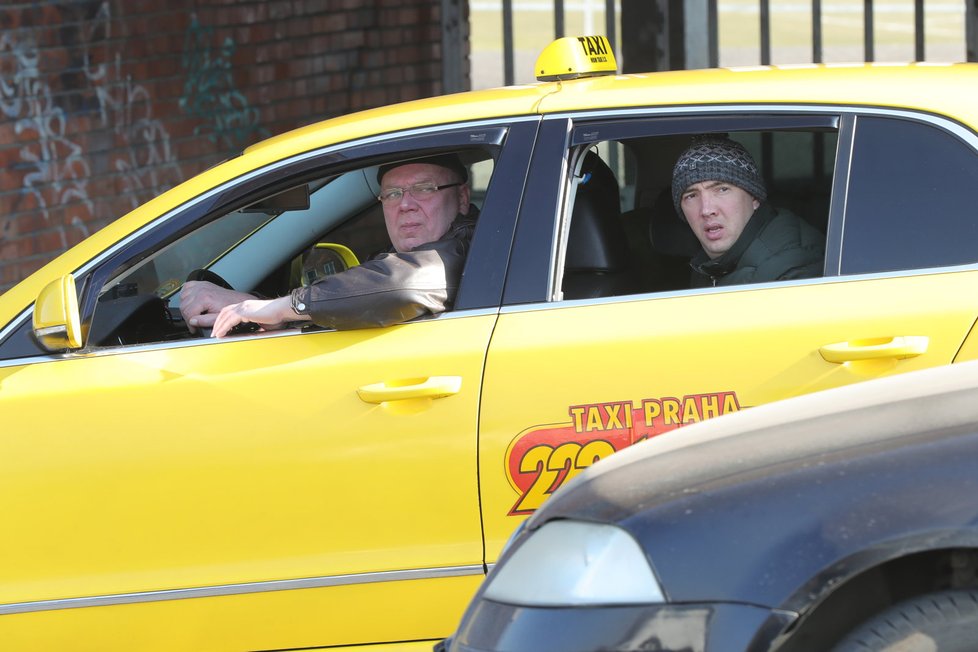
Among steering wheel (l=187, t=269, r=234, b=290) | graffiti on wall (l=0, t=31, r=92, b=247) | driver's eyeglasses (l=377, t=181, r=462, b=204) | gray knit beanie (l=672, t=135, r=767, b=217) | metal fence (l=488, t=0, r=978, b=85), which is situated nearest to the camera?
gray knit beanie (l=672, t=135, r=767, b=217)

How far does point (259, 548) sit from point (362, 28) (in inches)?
250

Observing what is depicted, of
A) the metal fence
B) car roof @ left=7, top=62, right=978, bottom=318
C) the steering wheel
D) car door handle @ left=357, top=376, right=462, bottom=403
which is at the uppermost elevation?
the metal fence

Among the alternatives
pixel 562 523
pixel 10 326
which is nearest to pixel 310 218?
pixel 10 326

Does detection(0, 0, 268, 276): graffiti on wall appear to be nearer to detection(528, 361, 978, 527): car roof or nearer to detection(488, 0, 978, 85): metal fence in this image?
detection(488, 0, 978, 85): metal fence

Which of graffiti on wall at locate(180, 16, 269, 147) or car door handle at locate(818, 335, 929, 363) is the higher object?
graffiti on wall at locate(180, 16, 269, 147)

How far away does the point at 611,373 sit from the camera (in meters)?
3.09

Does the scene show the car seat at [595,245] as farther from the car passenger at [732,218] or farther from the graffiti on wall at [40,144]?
the graffiti on wall at [40,144]

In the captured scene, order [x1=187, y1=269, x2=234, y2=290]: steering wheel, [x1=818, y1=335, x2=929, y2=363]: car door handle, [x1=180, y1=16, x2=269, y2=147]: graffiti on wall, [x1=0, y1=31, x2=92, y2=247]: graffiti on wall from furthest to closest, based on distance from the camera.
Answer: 1. [x1=180, y1=16, x2=269, y2=147]: graffiti on wall
2. [x1=0, y1=31, x2=92, y2=247]: graffiti on wall
3. [x1=187, y1=269, x2=234, y2=290]: steering wheel
4. [x1=818, y1=335, x2=929, y2=363]: car door handle

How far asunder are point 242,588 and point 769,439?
139cm

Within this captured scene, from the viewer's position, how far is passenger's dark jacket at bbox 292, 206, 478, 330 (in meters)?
3.22

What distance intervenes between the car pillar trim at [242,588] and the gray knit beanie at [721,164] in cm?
121

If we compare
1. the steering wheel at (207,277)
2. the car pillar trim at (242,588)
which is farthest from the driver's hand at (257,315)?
the car pillar trim at (242,588)

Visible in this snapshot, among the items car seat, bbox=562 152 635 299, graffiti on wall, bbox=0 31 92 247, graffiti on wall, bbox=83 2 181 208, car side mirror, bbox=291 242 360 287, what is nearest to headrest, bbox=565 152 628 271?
car seat, bbox=562 152 635 299

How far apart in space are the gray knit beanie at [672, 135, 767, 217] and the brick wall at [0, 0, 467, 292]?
396 cm
